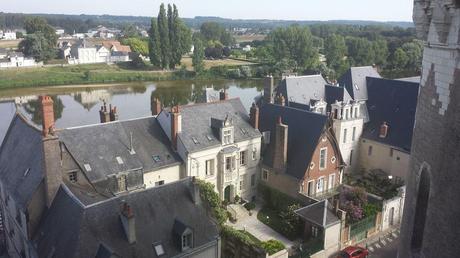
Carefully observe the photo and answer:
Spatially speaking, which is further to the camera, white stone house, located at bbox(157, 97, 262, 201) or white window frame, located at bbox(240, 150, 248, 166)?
white window frame, located at bbox(240, 150, 248, 166)

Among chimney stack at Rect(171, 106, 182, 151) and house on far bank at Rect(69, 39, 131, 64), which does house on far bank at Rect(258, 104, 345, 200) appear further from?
house on far bank at Rect(69, 39, 131, 64)

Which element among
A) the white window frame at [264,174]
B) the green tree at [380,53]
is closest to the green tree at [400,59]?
the green tree at [380,53]

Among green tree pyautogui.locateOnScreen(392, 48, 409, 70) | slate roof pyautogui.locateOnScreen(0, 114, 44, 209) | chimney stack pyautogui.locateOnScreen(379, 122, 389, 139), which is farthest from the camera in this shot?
green tree pyautogui.locateOnScreen(392, 48, 409, 70)

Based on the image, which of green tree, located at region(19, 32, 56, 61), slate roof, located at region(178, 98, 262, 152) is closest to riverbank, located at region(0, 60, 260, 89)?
green tree, located at region(19, 32, 56, 61)

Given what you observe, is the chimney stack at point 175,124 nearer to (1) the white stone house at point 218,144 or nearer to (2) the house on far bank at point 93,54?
(1) the white stone house at point 218,144

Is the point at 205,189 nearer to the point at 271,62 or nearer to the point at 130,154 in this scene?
the point at 130,154
